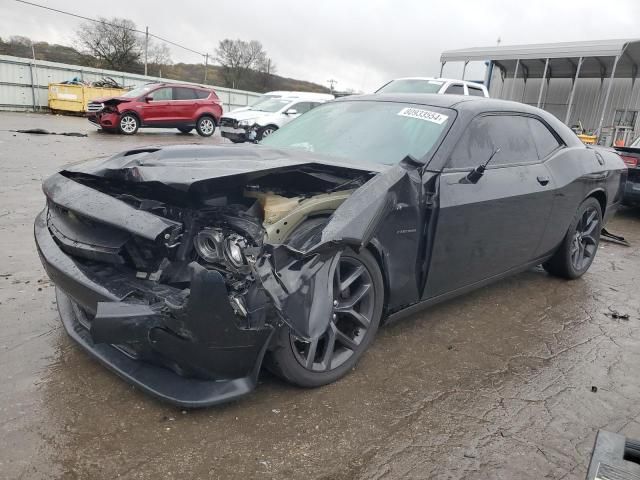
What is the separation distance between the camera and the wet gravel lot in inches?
76.5

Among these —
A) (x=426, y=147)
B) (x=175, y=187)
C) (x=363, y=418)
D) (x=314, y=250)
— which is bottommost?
(x=363, y=418)

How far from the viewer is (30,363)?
2484mm

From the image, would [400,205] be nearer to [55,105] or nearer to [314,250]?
[314,250]

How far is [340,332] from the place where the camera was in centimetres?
252

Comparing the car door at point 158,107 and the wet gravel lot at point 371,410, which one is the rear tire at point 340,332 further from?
the car door at point 158,107

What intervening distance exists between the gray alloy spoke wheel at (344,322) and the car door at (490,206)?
0.54 metres

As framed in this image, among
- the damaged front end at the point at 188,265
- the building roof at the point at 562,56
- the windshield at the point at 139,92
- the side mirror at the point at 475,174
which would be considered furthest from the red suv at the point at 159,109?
the side mirror at the point at 475,174

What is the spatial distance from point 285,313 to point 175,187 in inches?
30.7

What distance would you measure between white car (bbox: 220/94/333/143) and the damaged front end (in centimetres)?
1121

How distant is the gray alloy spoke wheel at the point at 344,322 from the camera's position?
2.38m

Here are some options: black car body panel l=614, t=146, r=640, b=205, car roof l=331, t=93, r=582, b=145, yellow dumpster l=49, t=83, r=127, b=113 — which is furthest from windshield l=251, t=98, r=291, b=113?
car roof l=331, t=93, r=582, b=145

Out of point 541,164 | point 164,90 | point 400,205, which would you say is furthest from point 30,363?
point 164,90

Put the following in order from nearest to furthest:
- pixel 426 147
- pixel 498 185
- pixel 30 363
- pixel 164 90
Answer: pixel 30 363
pixel 426 147
pixel 498 185
pixel 164 90

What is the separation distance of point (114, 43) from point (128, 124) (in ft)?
107
